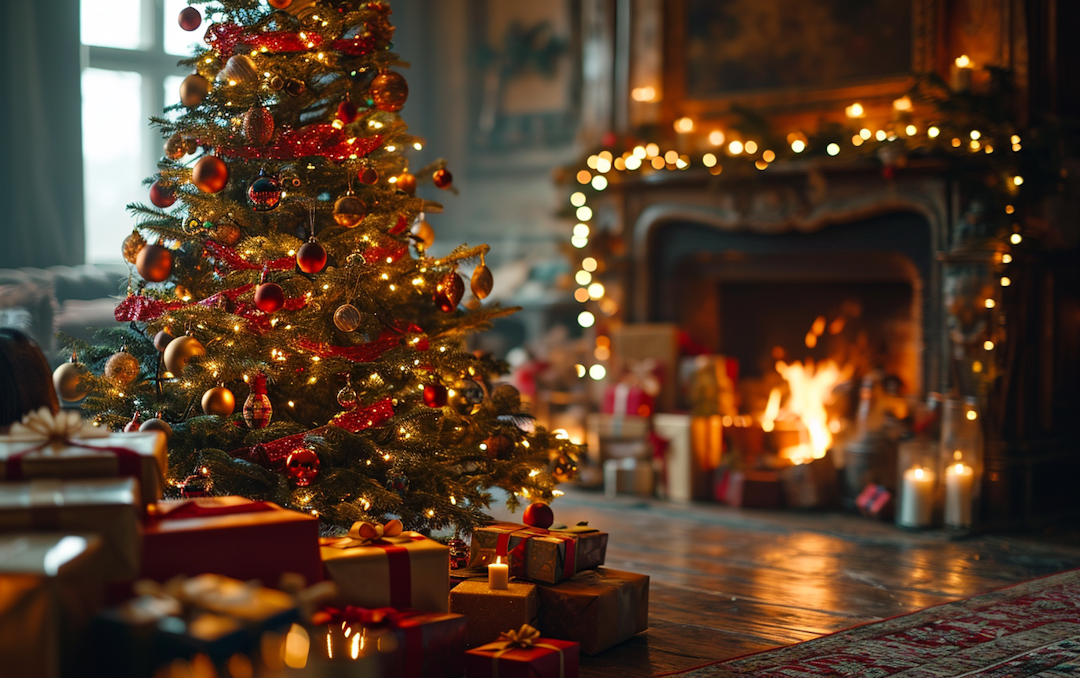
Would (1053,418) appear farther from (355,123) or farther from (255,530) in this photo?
(255,530)

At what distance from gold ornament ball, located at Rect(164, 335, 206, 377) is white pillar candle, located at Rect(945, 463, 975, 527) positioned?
9.60 ft

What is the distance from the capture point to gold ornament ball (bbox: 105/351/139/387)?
96.8 inches

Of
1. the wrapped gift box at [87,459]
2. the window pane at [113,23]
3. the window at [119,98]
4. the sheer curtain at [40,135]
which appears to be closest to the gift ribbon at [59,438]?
the wrapped gift box at [87,459]

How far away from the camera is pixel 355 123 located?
272 centimetres

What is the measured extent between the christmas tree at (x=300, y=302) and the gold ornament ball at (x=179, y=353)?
0.38 ft

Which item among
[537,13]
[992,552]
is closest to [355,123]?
[992,552]

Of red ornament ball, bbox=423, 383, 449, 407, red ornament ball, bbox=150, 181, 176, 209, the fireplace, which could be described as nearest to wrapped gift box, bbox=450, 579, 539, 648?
red ornament ball, bbox=423, 383, 449, 407

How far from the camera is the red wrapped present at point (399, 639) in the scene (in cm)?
193

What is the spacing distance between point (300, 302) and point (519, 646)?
1026 mm

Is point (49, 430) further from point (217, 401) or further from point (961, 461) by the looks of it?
point (961, 461)

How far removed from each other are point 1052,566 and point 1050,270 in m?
1.38

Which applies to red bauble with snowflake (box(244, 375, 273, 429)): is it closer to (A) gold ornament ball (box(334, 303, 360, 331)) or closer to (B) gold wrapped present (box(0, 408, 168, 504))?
(A) gold ornament ball (box(334, 303, 360, 331))

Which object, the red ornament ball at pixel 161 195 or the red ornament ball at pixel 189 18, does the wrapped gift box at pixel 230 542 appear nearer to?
the red ornament ball at pixel 161 195

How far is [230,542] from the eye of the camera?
1755 millimetres
